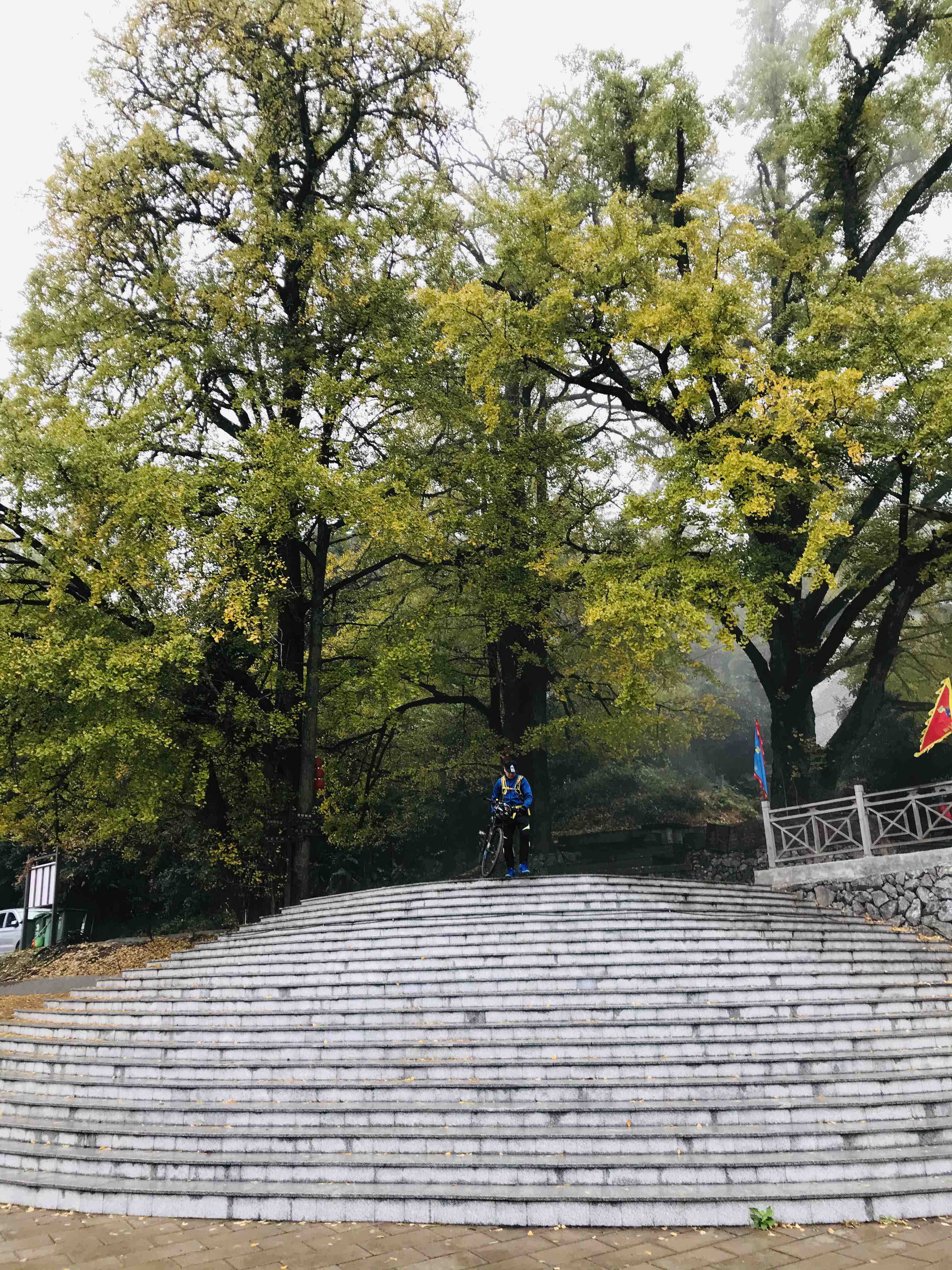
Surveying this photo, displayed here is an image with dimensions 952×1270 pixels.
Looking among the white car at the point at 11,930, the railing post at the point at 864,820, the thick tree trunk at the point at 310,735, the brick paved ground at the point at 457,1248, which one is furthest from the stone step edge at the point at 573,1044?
the white car at the point at 11,930

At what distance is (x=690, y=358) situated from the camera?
14961 millimetres

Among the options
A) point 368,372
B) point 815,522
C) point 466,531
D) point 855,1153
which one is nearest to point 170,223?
point 368,372

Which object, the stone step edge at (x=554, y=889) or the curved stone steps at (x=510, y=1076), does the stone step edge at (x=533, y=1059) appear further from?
the stone step edge at (x=554, y=889)

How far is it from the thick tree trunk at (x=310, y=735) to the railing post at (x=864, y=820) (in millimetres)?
9126

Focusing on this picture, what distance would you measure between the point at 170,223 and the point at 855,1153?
17954mm

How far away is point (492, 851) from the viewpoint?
47.4 feet

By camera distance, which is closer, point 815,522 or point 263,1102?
point 263,1102

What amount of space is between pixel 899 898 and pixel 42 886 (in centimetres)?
1523

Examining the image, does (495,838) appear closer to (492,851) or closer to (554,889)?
(492,851)

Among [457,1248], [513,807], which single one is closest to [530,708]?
[513,807]

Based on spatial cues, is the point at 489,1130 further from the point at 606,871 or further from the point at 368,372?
the point at 606,871

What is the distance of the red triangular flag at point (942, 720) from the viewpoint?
37.0 ft

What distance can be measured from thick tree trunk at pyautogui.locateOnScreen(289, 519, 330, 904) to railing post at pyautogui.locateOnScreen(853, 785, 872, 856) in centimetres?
913

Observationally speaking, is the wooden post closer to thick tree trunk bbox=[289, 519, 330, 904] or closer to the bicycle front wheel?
thick tree trunk bbox=[289, 519, 330, 904]
